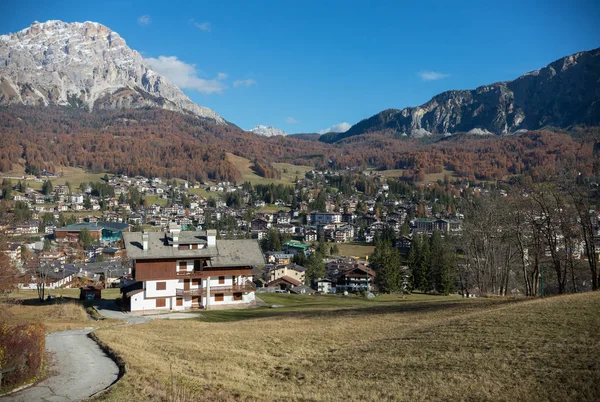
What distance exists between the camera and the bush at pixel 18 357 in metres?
14.2

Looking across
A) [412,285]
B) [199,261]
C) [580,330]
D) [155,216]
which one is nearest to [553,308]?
[580,330]

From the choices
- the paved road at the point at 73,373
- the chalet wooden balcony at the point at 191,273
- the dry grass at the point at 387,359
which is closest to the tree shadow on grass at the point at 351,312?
the chalet wooden balcony at the point at 191,273

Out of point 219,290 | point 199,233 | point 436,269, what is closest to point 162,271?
point 199,233

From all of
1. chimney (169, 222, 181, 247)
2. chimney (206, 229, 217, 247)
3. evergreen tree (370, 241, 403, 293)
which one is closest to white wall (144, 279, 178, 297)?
chimney (169, 222, 181, 247)

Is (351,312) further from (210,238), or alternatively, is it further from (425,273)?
(425,273)

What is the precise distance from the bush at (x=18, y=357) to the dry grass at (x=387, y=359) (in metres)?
3.03

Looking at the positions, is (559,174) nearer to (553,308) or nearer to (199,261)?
(553,308)

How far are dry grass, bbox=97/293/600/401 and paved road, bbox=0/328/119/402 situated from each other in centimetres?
83

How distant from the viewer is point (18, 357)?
14.7 metres

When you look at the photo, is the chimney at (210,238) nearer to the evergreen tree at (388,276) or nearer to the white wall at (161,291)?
the white wall at (161,291)

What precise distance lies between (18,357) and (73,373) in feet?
8.30

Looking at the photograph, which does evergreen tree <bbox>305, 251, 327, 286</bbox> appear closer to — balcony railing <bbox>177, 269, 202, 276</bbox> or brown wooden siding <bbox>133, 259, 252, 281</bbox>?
brown wooden siding <bbox>133, 259, 252, 281</bbox>

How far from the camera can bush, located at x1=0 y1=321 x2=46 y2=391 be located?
14.2 metres

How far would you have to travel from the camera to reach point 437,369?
15.9 m
